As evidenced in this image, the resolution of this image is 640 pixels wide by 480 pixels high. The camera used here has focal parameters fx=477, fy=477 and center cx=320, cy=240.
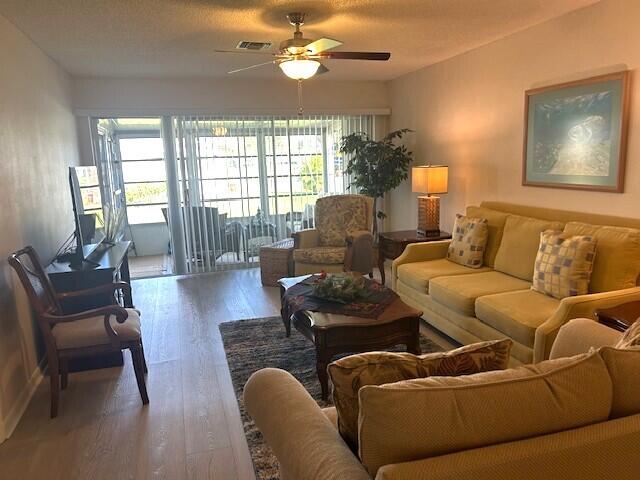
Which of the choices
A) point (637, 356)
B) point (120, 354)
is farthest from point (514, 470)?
point (120, 354)

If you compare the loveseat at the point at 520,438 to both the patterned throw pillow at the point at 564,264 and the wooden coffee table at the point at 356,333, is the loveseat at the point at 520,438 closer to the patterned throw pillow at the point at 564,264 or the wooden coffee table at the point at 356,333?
the wooden coffee table at the point at 356,333

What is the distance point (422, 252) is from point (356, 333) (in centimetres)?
176

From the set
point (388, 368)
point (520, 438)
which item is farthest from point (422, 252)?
point (520, 438)

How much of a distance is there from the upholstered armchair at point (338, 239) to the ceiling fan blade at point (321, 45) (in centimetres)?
220

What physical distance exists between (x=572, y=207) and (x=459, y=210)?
150 cm

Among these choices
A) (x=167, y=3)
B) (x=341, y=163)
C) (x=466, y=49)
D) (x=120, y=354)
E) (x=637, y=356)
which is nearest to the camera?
(x=637, y=356)

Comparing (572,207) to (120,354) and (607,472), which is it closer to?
(607,472)

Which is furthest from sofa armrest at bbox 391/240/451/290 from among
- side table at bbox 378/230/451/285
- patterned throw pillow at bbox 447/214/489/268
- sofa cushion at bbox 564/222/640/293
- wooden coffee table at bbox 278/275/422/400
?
sofa cushion at bbox 564/222/640/293

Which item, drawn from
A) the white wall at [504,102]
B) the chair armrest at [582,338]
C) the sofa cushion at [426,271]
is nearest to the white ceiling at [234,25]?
the white wall at [504,102]

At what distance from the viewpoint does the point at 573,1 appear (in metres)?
3.28

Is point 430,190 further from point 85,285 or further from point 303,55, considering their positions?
point 85,285

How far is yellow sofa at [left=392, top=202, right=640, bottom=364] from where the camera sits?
275 cm

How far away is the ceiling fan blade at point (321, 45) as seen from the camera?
310 centimetres

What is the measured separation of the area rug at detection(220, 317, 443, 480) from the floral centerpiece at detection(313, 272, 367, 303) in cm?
53
